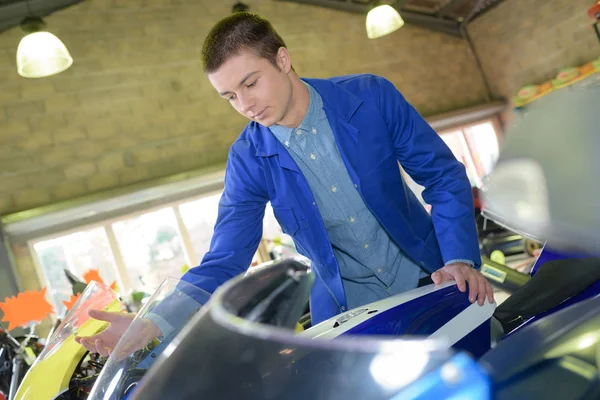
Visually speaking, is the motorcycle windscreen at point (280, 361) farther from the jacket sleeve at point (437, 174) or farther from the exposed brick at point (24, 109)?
the exposed brick at point (24, 109)

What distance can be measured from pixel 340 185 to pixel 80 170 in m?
4.97

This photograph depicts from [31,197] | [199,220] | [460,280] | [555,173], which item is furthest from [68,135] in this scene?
[555,173]

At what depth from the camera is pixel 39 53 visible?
12.9 feet

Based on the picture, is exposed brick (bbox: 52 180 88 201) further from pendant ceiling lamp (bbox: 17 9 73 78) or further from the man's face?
the man's face

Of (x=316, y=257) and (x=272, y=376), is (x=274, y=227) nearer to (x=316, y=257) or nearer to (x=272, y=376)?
(x=316, y=257)

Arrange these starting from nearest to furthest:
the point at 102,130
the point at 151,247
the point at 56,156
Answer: the point at 56,156
the point at 102,130
the point at 151,247

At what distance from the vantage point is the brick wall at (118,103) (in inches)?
218

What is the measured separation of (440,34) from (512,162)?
9.17m

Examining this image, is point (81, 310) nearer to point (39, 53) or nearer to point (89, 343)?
point (89, 343)

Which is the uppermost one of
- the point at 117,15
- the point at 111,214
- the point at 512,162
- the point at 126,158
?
the point at 117,15

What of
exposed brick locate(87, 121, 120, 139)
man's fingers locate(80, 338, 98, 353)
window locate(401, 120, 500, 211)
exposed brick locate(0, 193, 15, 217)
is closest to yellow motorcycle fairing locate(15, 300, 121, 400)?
man's fingers locate(80, 338, 98, 353)

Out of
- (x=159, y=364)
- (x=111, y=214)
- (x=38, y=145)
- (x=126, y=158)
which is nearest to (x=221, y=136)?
(x=126, y=158)

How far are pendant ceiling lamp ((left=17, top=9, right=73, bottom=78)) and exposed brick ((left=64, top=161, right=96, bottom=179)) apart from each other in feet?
5.83

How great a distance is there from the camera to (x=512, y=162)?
3.47ft
